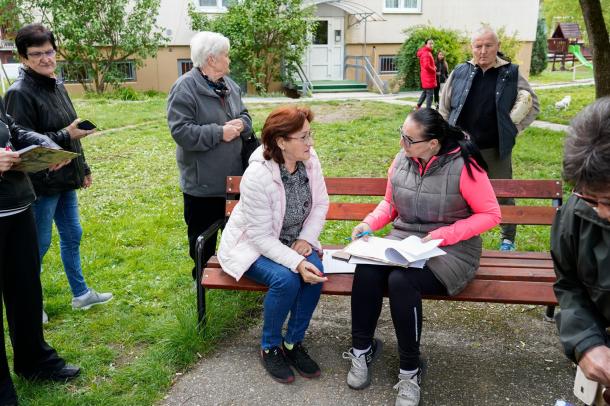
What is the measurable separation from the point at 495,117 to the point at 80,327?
11.5 feet

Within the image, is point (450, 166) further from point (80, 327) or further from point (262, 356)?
point (80, 327)

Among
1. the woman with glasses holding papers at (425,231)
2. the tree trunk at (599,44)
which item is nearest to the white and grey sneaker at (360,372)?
the woman with glasses holding papers at (425,231)

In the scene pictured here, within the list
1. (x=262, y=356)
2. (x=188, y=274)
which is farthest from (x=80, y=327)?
(x=262, y=356)

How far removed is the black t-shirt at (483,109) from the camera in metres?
4.64

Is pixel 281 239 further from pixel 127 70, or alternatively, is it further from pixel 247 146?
pixel 127 70

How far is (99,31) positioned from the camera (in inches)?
681

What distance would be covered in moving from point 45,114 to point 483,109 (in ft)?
10.7

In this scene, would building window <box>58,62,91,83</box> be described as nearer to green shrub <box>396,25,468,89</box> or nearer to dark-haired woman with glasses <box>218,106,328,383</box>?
green shrub <box>396,25,468,89</box>

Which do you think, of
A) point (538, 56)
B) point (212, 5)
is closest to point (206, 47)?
point (212, 5)

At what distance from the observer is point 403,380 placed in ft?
9.89

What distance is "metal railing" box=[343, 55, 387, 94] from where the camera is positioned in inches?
765

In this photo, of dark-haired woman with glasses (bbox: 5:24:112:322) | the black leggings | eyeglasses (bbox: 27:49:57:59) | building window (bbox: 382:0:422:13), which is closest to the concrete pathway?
the black leggings

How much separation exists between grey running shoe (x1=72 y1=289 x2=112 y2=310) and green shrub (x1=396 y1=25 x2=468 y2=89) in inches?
668

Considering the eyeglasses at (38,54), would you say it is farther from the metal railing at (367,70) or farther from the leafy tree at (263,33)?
the metal railing at (367,70)
